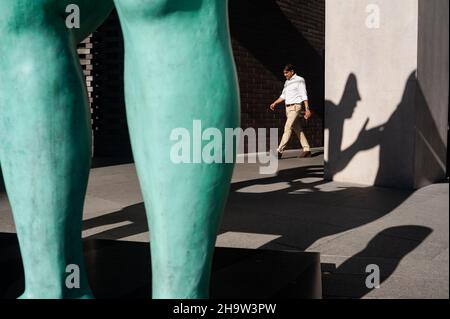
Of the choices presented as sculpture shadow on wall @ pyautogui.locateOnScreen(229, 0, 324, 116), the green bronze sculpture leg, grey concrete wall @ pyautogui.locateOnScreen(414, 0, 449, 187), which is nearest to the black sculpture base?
the green bronze sculpture leg

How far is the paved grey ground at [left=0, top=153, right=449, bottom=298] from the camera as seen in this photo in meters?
2.00

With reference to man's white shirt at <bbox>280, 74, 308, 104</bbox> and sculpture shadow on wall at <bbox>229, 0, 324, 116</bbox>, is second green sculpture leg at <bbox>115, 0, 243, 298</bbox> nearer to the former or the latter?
man's white shirt at <bbox>280, 74, 308, 104</bbox>

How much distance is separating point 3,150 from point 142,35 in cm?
42

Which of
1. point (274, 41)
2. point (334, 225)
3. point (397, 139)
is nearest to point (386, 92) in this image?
point (397, 139)

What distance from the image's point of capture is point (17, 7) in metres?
1.11

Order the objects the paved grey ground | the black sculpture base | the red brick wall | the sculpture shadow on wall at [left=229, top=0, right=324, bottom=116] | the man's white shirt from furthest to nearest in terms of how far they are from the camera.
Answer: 1. the sculpture shadow on wall at [left=229, top=0, right=324, bottom=116]
2. the red brick wall
3. the man's white shirt
4. the paved grey ground
5. the black sculpture base

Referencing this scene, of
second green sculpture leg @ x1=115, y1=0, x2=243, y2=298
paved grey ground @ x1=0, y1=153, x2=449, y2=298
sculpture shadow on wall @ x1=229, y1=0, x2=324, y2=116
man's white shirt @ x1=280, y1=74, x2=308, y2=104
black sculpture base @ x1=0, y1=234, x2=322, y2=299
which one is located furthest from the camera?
sculpture shadow on wall @ x1=229, y1=0, x2=324, y2=116

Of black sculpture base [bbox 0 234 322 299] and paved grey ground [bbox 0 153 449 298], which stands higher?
black sculpture base [bbox 0 234 322 299]

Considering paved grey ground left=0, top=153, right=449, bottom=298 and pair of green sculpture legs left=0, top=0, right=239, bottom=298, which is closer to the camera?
pair of green sculpture legs left=0, top=0, right=239, bottom=298

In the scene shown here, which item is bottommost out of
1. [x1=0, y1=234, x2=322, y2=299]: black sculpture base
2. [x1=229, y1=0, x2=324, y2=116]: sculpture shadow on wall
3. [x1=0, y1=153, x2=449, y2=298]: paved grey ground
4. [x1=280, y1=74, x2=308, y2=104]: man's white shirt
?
[x1=0, y1=153, x2=449, y2=298]: paved grey ground

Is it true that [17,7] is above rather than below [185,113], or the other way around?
above

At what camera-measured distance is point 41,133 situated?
1.13m

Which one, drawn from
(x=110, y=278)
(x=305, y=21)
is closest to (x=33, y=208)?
(x=110, y=278)
